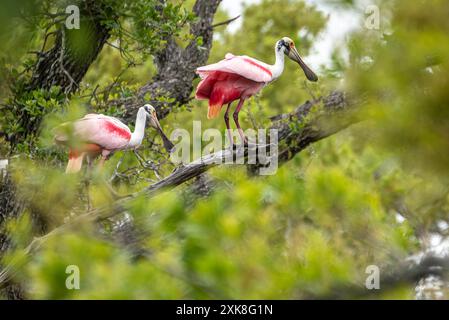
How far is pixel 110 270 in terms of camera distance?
2266mm

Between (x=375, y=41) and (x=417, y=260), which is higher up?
(x=375, y=41)

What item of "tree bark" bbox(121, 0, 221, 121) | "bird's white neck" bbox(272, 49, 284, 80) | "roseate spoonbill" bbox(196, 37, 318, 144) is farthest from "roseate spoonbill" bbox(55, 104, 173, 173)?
"bird's white neck" bbox(272, 49, 284, 80)

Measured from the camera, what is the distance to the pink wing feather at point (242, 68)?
5664 mm

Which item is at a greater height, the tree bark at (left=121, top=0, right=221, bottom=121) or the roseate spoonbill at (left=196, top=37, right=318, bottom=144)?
the tree bark at (left=121, top=0, right=221, bottom=121)

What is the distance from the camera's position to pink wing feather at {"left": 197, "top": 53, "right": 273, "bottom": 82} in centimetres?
566

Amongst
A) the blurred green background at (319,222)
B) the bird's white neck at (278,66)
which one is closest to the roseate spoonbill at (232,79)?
the bird's white neck at (278,66)

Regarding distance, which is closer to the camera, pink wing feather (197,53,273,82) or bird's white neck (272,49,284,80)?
pink wing feather (197,53,273,82)

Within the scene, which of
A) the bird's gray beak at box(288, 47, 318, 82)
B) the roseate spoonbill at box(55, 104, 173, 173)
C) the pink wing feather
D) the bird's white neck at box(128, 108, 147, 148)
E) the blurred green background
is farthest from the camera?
the bird's gray beak at box(288, 47, 318, 82)

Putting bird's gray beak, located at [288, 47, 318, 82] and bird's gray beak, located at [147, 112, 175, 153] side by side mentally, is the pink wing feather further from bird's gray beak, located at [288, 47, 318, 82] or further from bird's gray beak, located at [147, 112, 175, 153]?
bird's gray beak, located at [288, 47, 318, 82]

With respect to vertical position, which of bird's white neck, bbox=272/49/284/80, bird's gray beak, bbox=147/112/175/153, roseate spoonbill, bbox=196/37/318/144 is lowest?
bird's gray beak, bbox=147/112/175/153

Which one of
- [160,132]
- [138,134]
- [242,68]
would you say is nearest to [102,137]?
[138,134]

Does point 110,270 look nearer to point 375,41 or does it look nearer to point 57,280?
point 57,280
